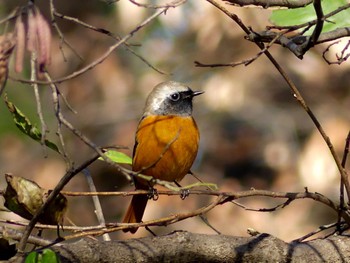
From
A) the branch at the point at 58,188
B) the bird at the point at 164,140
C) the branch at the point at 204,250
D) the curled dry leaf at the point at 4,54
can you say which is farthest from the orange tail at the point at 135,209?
the curled dry leaf at the point at 4,54

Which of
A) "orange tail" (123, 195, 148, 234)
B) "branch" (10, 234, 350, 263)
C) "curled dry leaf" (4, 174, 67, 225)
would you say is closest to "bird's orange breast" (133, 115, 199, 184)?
"orange tail" (123, 195, 148, 234)

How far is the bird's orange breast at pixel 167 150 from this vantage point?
438 cm

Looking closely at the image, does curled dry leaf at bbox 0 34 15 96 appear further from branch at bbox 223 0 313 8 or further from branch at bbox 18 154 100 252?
branch at bbox 223 0 313 8

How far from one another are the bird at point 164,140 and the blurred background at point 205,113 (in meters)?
1.67

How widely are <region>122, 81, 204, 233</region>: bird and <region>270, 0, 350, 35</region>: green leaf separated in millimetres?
1559

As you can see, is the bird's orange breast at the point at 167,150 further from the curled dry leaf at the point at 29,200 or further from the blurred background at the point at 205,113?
the blurred background at the point at 205,113

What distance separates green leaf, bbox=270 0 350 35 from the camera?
265 cm

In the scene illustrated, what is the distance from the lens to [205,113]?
852 cm

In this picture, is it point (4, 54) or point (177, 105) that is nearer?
point (4, 54)

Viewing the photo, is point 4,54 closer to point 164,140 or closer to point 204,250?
point 204,250

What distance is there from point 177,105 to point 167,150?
611mm

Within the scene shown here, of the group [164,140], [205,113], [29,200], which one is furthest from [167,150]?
[205,113]

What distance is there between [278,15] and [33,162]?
20.1ft

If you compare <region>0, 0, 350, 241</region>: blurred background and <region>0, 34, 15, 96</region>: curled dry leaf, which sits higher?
<region>0, 0, 350, 241</region>: blurred background
